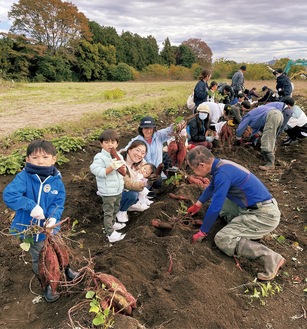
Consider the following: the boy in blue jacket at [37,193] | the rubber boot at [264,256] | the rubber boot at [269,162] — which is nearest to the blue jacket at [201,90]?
the rubber boot at [269,162]

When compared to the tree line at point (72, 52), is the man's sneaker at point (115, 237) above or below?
below

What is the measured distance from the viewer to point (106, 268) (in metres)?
2.94

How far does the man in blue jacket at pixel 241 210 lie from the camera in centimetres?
308

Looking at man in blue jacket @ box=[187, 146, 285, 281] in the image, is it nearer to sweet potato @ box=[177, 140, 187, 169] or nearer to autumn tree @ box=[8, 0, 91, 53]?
sweet potato @ box=[177, 140, 187, 169]

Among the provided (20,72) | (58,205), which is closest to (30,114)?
(58,205)

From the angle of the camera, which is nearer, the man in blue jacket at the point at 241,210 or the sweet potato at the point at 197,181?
the man in blue jacket at the point at 241,210

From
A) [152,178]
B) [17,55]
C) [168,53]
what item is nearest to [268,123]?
[152,178]

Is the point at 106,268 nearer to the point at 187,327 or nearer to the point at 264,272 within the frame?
the point at 187,327

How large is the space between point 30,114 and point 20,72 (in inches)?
935

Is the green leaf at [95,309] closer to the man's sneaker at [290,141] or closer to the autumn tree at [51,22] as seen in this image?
the man's sneaker at [290,141]

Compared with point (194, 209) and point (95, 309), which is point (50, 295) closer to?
point (95, 309)

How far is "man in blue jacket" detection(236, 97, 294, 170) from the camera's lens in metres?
6.07

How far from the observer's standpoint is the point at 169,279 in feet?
9.28

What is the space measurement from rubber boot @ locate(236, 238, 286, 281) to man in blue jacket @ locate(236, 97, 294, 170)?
10.9 ft
